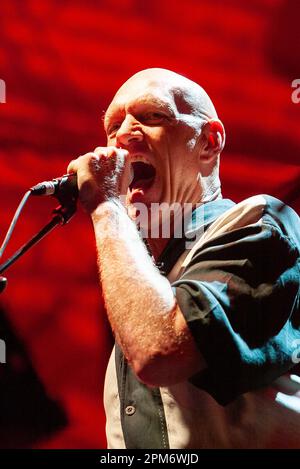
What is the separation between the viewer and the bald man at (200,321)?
99 centimetres

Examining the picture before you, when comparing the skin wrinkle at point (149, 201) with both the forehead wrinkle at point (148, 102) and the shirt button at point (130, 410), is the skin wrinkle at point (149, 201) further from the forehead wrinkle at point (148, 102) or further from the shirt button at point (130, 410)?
the shirt button at point (130, 410)

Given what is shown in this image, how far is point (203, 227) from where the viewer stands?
136 cm

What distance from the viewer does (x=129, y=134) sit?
145 cm

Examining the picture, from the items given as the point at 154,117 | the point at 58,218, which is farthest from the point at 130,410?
the point at 154,117

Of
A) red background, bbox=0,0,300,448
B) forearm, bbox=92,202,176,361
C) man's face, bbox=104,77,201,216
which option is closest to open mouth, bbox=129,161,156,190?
man's face, bbox=104,77,201,216

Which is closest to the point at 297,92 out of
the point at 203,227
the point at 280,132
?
the point at 280,132

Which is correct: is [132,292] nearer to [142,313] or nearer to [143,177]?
[142,313]

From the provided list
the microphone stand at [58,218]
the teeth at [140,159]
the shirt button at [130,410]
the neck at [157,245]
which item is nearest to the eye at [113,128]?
the teeth at [140,159]

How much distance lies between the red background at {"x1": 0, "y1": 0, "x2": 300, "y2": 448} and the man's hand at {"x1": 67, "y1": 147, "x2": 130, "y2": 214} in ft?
2.84

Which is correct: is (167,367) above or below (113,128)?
below

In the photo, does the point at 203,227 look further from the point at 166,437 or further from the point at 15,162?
the point at 15,162

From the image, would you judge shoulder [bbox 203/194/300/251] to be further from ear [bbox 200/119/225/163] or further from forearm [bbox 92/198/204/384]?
ear [bbox 200/119/225/163]

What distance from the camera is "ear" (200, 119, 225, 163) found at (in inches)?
61.2

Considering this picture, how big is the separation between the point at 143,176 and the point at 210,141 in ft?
0.66
